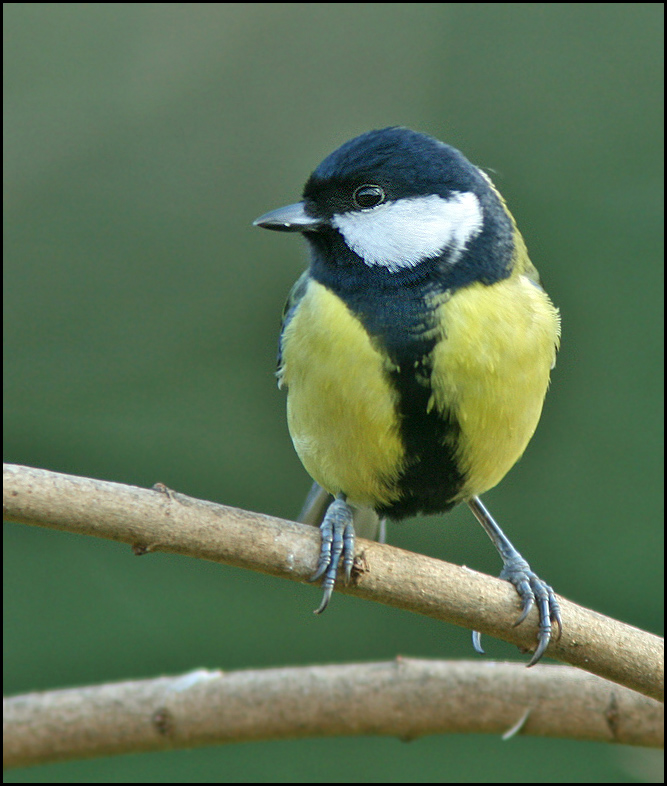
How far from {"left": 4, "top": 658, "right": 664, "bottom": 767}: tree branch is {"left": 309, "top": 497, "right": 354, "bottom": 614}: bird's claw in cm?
25

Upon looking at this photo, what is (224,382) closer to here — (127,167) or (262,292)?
(262,292)

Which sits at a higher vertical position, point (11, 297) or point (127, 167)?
point (127, 167)

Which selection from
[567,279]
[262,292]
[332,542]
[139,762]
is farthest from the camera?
[262,292]

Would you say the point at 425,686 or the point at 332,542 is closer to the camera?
the point at 332,542

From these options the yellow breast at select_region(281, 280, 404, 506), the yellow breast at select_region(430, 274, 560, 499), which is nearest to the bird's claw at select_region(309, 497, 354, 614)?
the yellow breast at select_region(281, 280, 404, 506)

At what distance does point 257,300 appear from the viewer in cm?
279

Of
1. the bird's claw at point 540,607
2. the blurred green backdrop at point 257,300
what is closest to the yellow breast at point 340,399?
the bird's claw at point 540,607

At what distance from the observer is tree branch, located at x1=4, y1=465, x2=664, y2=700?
1121mm

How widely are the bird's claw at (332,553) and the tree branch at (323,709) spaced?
249mm

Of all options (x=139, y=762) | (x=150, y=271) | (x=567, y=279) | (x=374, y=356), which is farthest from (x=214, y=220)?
(x=374, y=356)

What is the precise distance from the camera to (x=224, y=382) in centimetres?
272

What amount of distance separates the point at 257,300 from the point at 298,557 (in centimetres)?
161

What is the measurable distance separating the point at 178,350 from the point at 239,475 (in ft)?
1.22

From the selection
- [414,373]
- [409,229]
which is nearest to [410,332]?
[414,373]
